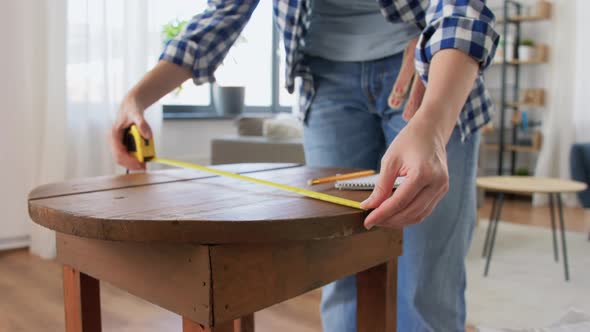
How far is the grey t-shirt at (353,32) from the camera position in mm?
983

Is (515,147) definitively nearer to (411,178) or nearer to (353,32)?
(353,32)

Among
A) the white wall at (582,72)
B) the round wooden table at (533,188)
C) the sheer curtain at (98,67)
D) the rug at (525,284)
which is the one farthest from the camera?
the white wall at (582,72)

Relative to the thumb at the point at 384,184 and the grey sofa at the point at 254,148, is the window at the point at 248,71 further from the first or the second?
the thumb at the point at 384,184

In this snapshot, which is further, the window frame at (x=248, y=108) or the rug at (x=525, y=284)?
the window frame at (x=248, y=108)

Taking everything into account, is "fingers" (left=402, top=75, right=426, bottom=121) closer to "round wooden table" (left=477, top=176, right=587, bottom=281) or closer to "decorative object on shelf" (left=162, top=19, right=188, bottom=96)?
"round wooden table" (left=477, top=176, right=587, bottom=281)

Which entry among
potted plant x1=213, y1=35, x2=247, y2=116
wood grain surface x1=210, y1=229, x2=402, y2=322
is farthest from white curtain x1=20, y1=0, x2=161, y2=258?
wood grain surface x1=210, y1=229, x2=402, y2=322

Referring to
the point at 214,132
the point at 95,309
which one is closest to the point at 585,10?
the point at 214,132

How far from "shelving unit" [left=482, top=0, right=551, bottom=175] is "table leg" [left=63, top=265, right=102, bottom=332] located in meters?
4.36

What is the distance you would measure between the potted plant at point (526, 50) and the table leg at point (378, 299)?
4.60 m

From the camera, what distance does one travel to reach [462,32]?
68 centimetres

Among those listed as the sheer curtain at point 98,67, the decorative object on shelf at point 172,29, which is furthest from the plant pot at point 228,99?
the sheer curtain at point 98,67

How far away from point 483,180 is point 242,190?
238 centimetres

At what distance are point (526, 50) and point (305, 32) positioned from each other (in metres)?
4.41

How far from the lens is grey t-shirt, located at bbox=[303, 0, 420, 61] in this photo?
38.7 inches
